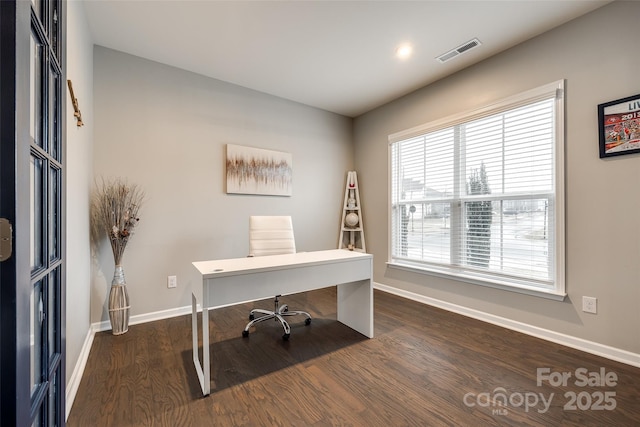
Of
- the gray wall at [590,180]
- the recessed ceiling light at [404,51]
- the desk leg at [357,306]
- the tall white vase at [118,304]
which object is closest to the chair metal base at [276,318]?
the desk leg at [357,306]

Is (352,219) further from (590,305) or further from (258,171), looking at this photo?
(590,305)

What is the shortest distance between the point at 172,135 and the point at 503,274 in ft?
12.0

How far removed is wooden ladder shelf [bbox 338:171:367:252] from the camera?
429cm

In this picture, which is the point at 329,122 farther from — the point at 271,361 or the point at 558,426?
the point at 558,426

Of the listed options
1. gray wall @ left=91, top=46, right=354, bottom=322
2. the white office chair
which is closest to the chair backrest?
the white office chair

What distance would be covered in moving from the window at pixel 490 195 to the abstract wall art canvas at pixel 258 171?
1546 mm

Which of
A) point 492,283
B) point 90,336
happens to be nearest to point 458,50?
point 492,283

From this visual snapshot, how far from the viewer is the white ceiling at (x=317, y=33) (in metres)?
2.17

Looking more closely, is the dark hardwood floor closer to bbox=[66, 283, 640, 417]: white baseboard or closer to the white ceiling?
bbox=[66, 283, 640, 417]: white baseboard

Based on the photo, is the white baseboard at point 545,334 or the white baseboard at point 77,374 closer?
the white baseboard at point 77,374

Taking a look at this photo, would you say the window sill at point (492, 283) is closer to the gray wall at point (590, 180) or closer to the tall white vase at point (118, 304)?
the gray wall at point (590, 180)

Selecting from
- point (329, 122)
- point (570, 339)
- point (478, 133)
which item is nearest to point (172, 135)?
point (329, 122)

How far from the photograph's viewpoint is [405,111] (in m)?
3.70

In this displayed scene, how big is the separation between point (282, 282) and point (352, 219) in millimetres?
2384
